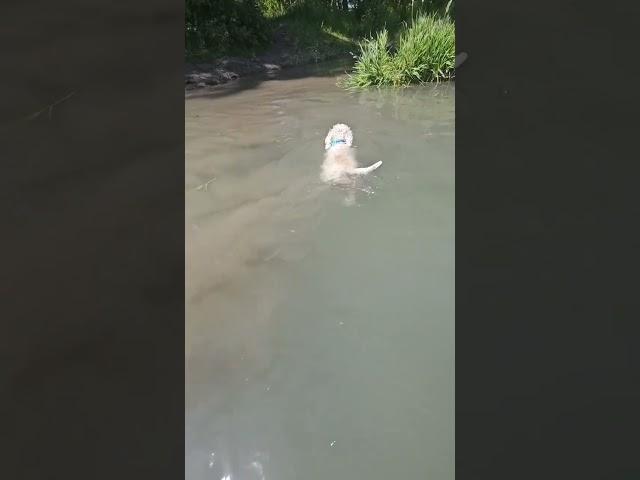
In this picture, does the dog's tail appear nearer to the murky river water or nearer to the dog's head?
the murky river water

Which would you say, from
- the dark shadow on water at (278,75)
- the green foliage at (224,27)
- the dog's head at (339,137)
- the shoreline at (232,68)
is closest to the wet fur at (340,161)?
the dog's head at (339,137)

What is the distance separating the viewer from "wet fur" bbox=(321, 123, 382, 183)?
10.2 ft

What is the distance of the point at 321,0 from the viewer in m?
10.8

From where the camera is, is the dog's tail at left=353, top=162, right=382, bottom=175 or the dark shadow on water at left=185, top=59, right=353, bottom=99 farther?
the dark shadow on water at left=185, top=59, right=353, bottom=99

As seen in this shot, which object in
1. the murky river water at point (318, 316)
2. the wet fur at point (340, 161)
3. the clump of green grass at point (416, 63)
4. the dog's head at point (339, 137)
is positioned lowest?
the murky river water at point (318, 316)

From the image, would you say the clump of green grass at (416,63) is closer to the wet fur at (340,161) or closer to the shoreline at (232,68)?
the shoreline at (232,68)

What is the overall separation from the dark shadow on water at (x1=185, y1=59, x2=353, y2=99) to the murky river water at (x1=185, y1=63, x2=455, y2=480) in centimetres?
273

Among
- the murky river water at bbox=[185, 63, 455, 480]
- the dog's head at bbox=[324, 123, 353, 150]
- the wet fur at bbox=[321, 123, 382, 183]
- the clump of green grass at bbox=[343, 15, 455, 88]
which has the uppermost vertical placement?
the clump of green grass at bbox=[343, 15, 455, 88]

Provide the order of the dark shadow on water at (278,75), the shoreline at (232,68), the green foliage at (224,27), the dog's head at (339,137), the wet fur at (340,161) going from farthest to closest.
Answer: the green foliage at (224,27) → the shoreline at (232,68) → the dark shadow on water at (278,75) → the dog's head at (339,137) → the wet fur at (340,161)

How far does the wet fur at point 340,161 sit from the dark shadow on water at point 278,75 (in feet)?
8.77

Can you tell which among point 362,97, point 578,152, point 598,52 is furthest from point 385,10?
point 578,152

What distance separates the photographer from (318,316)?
6.09 ft

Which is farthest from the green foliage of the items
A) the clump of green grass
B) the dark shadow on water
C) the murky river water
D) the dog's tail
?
the dog's tail

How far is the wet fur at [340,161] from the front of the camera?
10.2 ft
